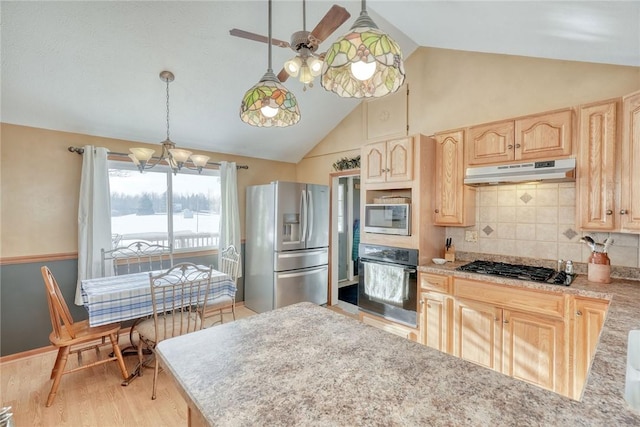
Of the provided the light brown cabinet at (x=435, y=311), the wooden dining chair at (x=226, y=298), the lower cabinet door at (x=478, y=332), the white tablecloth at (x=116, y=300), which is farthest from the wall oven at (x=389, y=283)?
the white tablecloth at (x=116, y=300)

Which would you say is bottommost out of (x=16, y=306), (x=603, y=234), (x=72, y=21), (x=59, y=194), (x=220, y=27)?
(x=16, y=306)

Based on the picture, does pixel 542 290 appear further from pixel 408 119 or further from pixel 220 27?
pixel 220 27

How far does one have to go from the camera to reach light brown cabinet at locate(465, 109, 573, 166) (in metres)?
2.24

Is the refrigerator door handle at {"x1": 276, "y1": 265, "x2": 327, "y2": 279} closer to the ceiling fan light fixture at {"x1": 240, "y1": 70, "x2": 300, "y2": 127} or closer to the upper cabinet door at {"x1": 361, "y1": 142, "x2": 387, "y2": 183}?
the upper cabinet door at {"x1": 361, "y1": 142, "x2": 387, "y2": 183}

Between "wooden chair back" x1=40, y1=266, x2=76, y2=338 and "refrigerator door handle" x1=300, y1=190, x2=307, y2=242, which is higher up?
"refrigerator door handle" x1=300, y1=190, x2=307, y2=242

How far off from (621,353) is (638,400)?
1.15ft

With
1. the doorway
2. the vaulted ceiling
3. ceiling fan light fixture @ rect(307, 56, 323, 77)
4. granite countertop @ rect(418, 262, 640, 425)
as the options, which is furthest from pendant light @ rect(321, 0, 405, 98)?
the doorway

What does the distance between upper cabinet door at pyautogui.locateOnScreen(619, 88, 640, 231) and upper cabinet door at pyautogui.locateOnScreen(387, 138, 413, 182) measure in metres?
1.44

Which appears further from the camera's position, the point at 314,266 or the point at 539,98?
the point at 314,266

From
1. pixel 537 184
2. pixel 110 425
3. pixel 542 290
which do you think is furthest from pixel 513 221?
pixel 110 425

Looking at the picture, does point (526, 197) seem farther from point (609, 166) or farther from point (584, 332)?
point (584, 332)

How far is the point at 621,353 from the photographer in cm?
99

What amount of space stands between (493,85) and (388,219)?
5.26 feet

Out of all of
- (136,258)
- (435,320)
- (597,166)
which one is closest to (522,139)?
(597,166)
